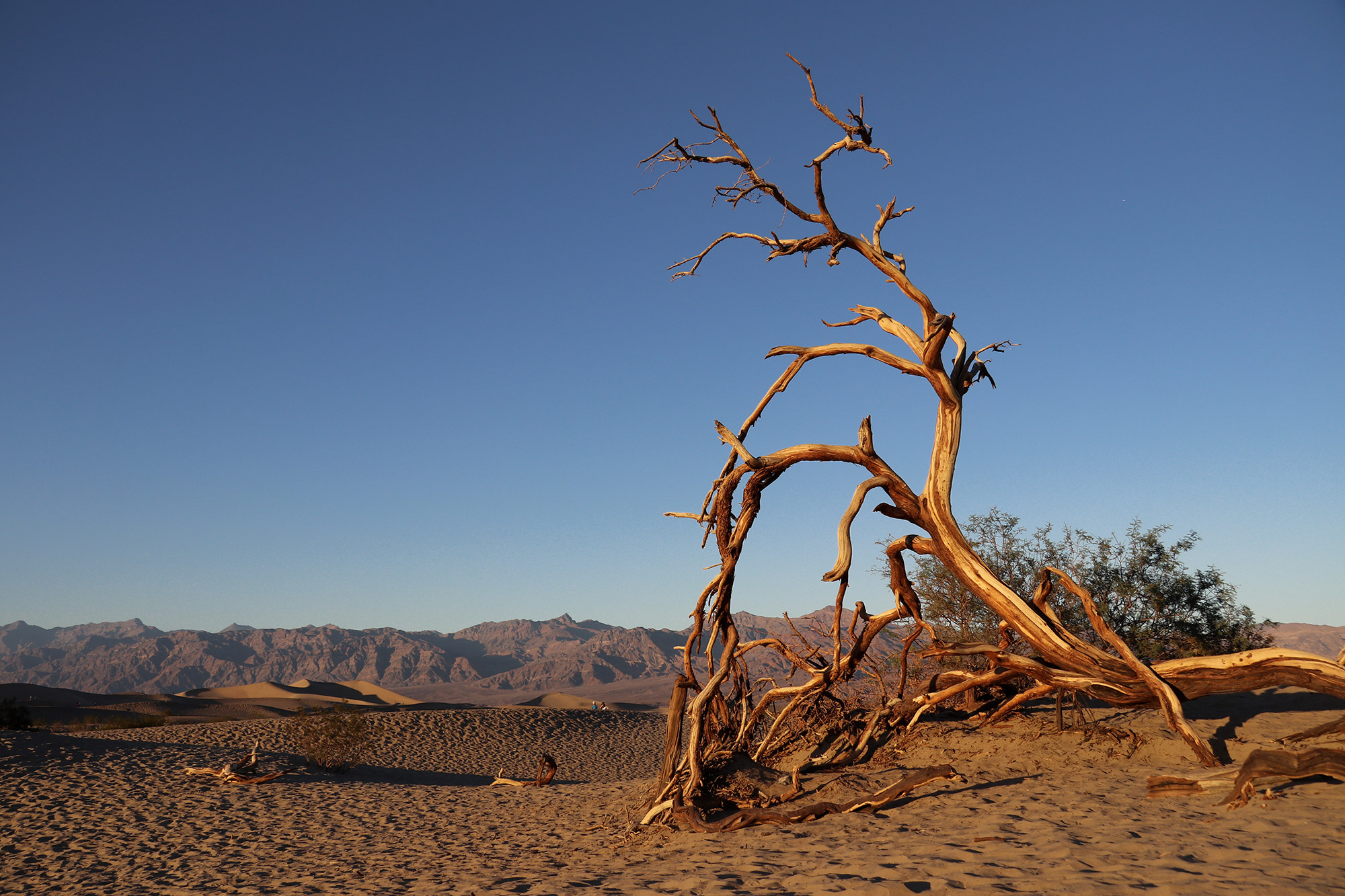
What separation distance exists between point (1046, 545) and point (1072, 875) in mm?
13461

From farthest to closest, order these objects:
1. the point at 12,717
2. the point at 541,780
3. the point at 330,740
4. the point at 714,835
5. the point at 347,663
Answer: the point at 347,663 → the point at 12,717 → the point at 330,740 → the point at 541,780 → the point at 714,835

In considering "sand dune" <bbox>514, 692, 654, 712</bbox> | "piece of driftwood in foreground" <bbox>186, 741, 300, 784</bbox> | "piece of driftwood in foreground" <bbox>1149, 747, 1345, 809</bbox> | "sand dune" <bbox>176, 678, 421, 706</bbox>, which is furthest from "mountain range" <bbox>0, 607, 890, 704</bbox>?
"piece of driftwood in foreground" <bbox>1149, 747, 1345, 809</bbox>

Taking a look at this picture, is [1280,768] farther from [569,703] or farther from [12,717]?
[569,703]

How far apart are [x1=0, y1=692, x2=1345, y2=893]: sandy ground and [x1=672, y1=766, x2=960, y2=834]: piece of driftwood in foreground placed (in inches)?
5.0

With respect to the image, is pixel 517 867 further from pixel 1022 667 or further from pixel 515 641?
pixel 515 641

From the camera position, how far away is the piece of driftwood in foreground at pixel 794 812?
25.5 feet

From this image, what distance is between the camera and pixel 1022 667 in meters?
8.68

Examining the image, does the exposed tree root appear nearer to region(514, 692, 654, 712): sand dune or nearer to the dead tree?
the dead tree

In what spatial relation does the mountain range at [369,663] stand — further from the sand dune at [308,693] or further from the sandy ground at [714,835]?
the sandy ground at [714,835]

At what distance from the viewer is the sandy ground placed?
5.28 m

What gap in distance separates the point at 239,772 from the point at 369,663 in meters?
111

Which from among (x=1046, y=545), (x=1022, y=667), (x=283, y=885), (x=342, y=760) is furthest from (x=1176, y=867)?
(x=342, y=760)

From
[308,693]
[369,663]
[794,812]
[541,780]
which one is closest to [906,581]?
[794,812]

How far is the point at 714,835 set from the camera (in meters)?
7.71
